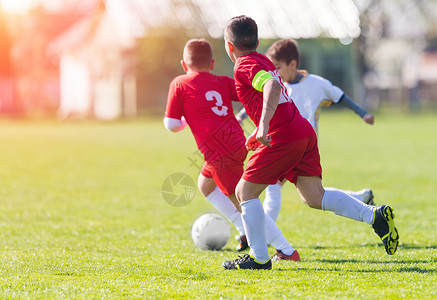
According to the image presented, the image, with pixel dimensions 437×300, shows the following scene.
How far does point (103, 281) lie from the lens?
4.49 m

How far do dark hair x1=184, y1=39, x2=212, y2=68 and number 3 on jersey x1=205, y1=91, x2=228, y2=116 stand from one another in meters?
0.28

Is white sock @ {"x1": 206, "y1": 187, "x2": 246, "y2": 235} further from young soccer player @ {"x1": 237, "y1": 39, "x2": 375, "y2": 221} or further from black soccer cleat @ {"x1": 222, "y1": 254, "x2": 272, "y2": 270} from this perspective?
black soccer cleat @ {"x1": 222, "y1": 254, "x2": 272, "y2": 270}

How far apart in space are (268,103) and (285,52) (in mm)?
1628

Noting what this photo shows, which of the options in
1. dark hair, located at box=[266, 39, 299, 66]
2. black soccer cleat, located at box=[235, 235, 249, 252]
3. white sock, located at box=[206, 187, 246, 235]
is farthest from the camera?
black soccer cleat, located at box=[235, 235, 249, 252]

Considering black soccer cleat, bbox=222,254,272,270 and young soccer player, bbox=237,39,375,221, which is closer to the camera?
black soccer cleat, bbox=222,254,272,270

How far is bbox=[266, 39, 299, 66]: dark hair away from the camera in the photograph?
19.3 ft

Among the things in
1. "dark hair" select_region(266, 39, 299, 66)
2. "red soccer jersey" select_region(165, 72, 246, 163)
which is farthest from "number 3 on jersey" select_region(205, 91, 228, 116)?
"dark hair" select_region(266, 39, 299, 66)

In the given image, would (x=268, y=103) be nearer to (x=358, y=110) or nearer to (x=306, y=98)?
(x=306, y=98)

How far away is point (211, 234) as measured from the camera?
5.98 metres

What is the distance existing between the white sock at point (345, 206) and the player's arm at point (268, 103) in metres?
0.82

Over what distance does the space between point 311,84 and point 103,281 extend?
9.27 ft

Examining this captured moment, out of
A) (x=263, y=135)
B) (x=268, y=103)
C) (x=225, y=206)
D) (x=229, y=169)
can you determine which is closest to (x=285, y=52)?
(x=229, y=169)

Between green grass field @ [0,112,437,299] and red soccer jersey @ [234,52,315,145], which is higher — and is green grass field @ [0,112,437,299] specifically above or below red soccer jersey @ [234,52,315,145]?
below

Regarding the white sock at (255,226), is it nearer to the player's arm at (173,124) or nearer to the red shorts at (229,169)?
the red shorts at (229,169)
